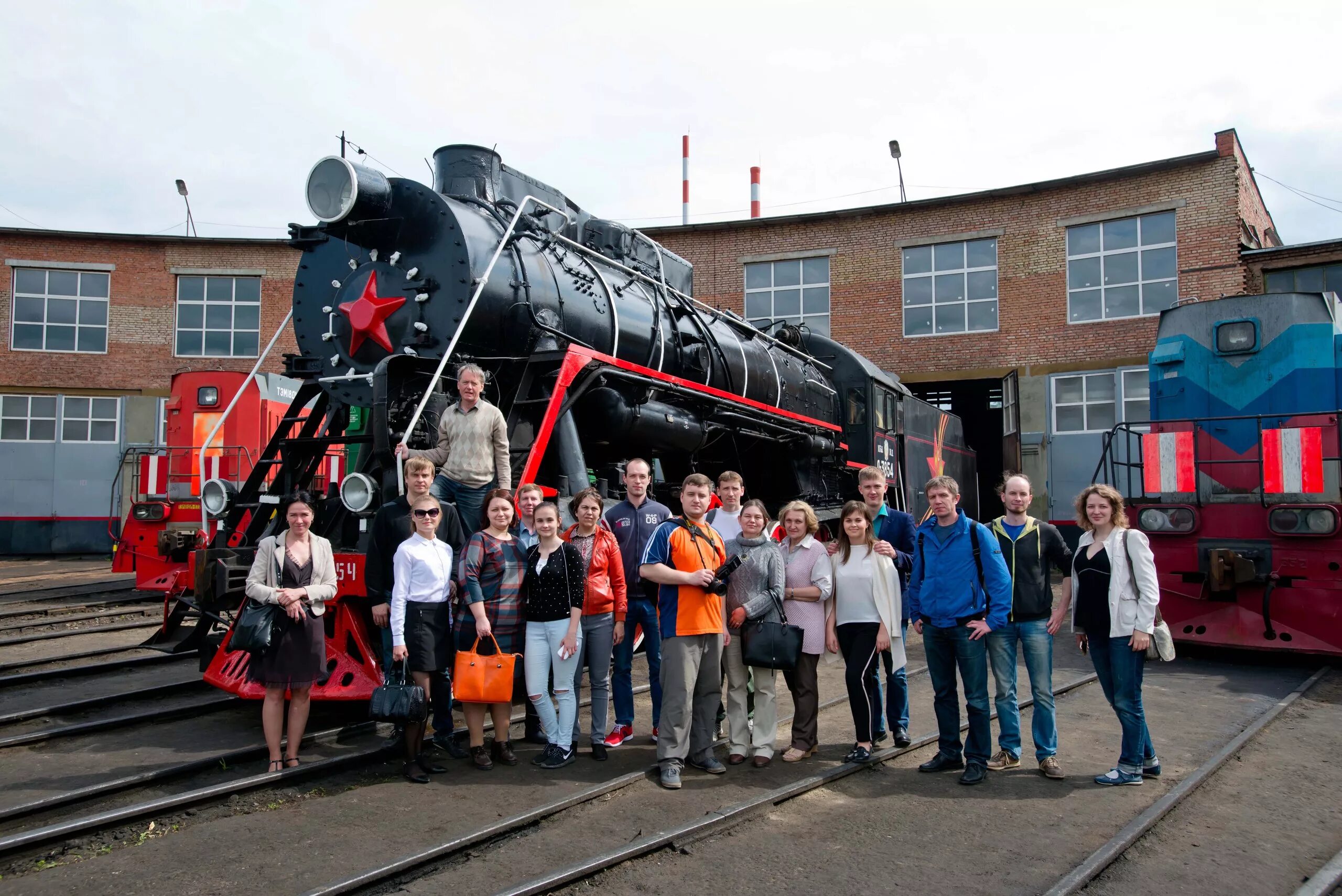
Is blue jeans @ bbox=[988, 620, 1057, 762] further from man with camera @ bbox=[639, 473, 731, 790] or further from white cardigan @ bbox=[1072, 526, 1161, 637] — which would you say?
man with camera @ bbox=[639, 473, 731, 790]

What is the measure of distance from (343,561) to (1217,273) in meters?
18.0

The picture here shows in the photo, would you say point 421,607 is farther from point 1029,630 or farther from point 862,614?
point 1029,630

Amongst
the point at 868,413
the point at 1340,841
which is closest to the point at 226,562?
the point at 1340,841

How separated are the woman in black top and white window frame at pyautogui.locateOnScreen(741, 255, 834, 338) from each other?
1646 cm

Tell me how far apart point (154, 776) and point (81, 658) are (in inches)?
167

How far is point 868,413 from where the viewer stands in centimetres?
1171

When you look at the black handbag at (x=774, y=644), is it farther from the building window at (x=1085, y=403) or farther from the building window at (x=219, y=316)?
the building window at (x=219, y=316)

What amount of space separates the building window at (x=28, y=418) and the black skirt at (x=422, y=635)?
70.6 feet

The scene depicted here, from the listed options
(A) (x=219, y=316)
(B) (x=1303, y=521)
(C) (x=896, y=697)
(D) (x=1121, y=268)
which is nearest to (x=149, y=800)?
(C) (x=896, y=697)

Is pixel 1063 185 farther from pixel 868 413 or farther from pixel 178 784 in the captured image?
pixel 178 784

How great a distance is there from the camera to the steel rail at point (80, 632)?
27.8 feet

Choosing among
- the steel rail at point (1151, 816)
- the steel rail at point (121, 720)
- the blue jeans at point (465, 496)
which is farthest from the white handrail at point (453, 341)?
the steel rail at point (1151, 816)

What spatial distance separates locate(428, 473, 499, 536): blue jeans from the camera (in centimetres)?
563

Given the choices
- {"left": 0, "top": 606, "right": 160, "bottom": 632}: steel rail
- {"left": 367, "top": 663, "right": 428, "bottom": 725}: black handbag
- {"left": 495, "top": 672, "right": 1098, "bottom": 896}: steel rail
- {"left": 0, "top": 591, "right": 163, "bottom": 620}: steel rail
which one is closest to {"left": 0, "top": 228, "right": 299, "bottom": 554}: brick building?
{"left": 0, "top": 591, "right": 163, "bottom": 620}: steel rail
